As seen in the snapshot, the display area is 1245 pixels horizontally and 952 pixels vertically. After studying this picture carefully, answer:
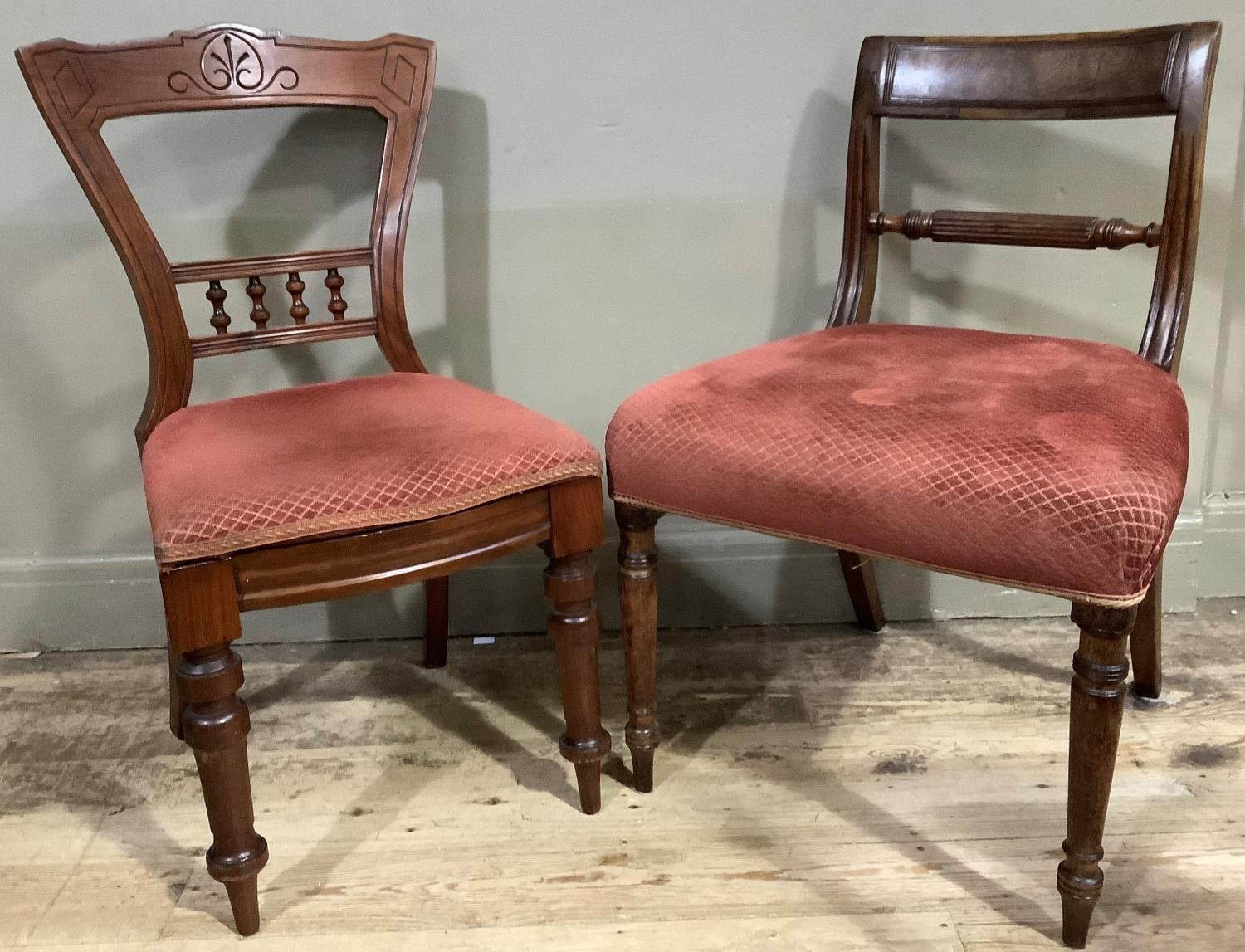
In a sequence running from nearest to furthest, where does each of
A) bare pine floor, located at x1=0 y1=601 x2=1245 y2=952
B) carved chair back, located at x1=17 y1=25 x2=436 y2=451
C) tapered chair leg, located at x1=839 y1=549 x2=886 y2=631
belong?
bare pine floor, located at x1=0 y1=601 x2=1245 y2=952 → carved chair back, located at x1=17 y1=25 x2=436 y2=451 → tapered chair leg, located at x1=839 y1=549 x2=886 y2=631

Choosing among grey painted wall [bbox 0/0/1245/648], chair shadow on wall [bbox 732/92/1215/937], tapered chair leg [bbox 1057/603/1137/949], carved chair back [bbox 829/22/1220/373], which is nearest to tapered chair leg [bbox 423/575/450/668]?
grey painted wall [bbox 0/0/1245/648]

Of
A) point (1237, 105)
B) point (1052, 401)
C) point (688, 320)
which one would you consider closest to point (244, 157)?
point (688, 320)

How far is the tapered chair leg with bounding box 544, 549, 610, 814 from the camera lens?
3.97ft

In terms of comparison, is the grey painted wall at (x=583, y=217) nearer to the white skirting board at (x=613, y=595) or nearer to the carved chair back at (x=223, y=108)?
the white skirting board at (x=613, y=595)

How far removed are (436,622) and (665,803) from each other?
495 millimetres

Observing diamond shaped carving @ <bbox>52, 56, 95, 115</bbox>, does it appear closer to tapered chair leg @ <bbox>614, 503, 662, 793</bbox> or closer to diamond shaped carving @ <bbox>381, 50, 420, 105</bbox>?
diamond shaped carving @ <bbox>381, 50, 420, 105</bbox>

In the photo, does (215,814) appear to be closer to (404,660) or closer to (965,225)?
(404,660)

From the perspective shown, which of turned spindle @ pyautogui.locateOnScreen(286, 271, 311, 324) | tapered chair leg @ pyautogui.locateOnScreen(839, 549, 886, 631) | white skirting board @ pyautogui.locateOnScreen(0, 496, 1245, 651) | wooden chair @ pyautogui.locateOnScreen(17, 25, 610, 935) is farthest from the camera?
white skirting board @ pyautogui.locateOnScreen(0, 496, 1245, 651)

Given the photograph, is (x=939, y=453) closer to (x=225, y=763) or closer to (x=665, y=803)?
(x=665, y=803)

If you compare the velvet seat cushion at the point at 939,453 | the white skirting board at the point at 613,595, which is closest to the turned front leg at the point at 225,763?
the velvet seat cushion at the point at 939,453

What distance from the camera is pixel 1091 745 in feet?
3.29

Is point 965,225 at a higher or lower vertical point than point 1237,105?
lower

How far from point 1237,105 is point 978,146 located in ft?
1.21

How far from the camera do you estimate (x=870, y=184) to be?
145cm
